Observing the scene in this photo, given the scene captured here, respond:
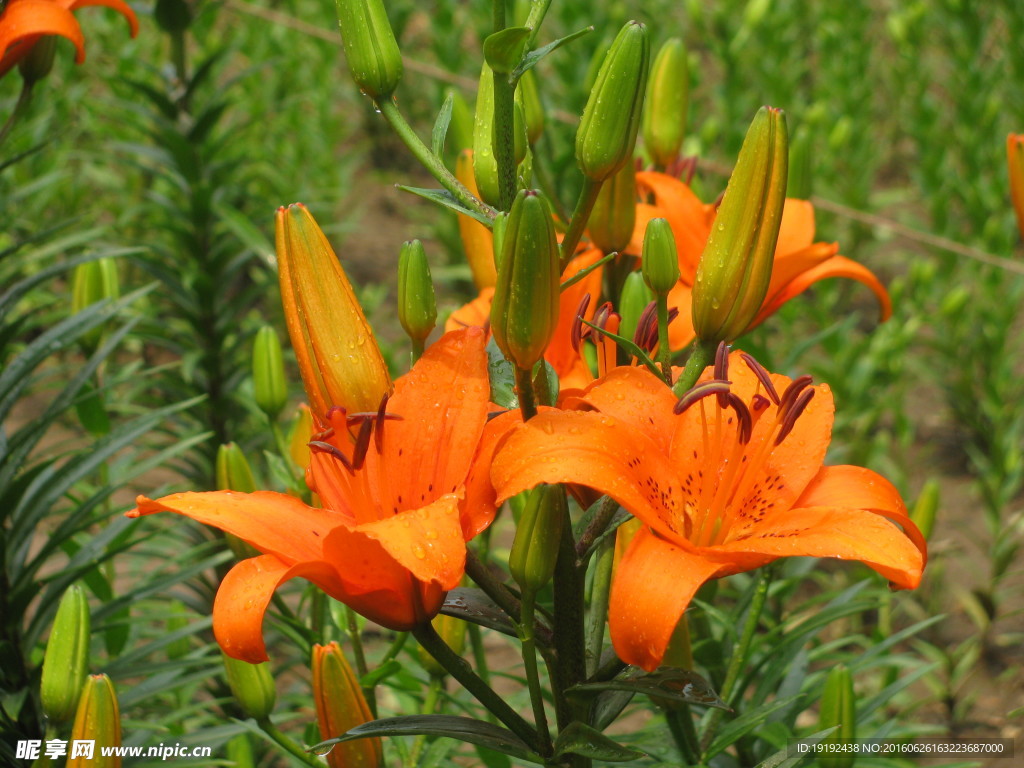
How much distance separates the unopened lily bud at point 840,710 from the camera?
0.97 metres

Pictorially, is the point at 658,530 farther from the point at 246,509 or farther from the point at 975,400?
the point at 975,400

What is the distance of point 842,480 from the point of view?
29.0 inches

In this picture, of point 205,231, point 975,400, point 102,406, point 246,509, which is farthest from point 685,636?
point 975,400

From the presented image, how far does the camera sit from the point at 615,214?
3.06 feet

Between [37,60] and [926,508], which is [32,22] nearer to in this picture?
[37,60]

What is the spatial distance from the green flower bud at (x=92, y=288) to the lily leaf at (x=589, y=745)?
2.67ft

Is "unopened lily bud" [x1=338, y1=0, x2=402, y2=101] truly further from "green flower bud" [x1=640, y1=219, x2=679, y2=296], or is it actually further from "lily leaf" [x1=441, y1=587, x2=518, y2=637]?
"lily leaf" [x1=441, y1=587, x2=518, y2=637]

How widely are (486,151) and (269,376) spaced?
1.64 ft

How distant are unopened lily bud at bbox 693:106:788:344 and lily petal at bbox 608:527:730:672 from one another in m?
0.17

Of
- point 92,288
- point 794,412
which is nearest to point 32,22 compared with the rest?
point 92,288

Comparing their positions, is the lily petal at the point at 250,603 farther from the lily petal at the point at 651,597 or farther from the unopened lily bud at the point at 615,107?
the unopened lily bud at the point at 615,107

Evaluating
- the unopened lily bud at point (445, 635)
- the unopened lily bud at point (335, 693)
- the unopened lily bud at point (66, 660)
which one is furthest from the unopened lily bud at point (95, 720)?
the unopened lily bud at point (445, 635)

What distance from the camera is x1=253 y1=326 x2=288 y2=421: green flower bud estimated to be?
1136 millimetres

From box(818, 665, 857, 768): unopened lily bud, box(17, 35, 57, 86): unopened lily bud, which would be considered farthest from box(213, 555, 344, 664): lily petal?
box(17, 35, 57, 86): unopened lily bud
